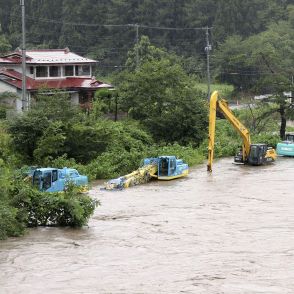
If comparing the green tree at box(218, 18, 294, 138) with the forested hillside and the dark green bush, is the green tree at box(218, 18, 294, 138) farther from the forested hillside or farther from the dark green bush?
the dark green bush

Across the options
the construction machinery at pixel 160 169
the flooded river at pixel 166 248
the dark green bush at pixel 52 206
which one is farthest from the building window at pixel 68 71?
the dark green bush at pixel 52 206

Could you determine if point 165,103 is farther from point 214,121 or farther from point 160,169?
point 160,169

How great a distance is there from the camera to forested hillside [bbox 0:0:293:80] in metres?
90.3

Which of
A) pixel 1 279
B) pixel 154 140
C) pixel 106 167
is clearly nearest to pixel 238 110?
pixel 154 140

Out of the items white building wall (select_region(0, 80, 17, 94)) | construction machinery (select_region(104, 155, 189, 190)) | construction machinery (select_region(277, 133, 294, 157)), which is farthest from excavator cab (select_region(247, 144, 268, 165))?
white building wall (select_region(0, 80, 17, 94))

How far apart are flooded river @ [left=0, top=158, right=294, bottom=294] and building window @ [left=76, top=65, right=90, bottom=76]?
2649 centimetres

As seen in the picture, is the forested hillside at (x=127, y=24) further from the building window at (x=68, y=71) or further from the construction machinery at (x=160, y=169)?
the construction machinery at (x=160, y=169)

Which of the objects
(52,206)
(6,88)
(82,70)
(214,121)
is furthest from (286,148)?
(52,206)

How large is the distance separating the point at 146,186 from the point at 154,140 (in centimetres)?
1201

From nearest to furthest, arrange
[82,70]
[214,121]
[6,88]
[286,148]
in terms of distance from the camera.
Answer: [214,121] → [286,148] → [6,88] → [82,70]

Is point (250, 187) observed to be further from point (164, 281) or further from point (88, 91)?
point (88, 91)

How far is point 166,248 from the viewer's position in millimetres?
21531

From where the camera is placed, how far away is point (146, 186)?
111ft

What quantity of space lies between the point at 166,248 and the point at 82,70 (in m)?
38.5
